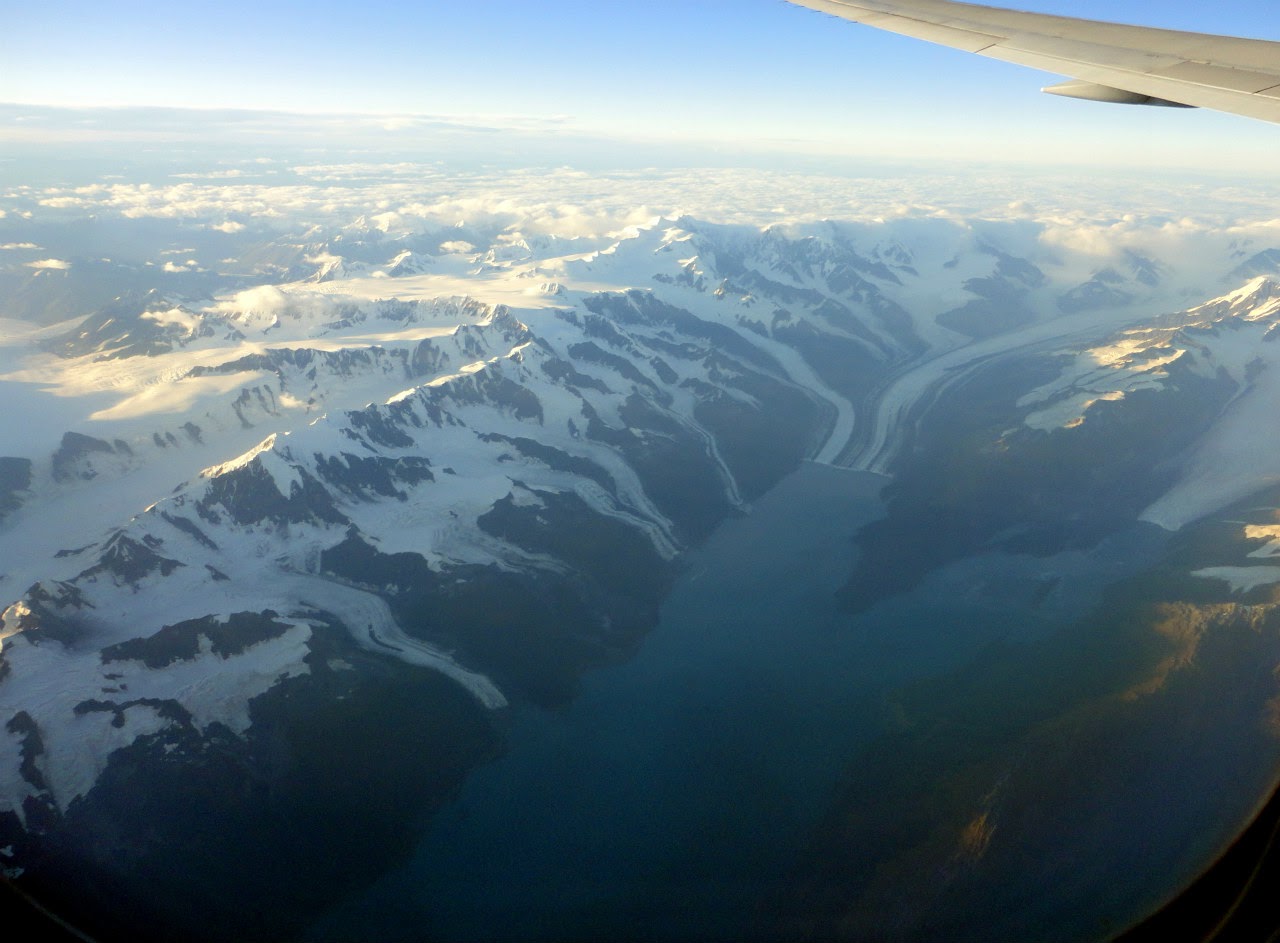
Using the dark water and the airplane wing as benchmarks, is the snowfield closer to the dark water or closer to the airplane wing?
the dark water

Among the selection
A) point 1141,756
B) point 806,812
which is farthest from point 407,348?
point 1141,756

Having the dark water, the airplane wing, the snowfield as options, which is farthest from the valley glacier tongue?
the airplane wing

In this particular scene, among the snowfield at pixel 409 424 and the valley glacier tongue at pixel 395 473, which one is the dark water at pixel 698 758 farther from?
the snowfield at pixel 409 424

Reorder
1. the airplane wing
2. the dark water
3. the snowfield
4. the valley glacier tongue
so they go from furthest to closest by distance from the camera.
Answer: the snowfield
the valley glacier tongue
the dark water
the airplane wing

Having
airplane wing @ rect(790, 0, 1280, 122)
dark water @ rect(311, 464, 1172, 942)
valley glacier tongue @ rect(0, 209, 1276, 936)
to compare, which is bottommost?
dark water @ rect(311, 464, 1172, 942)

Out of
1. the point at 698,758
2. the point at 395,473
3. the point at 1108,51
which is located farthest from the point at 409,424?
the point at 1108,51

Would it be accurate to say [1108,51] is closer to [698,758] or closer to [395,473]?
[698,758]

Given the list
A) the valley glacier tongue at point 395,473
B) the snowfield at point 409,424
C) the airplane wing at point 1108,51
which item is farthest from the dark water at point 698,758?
the airplane wing at point 1108,51
